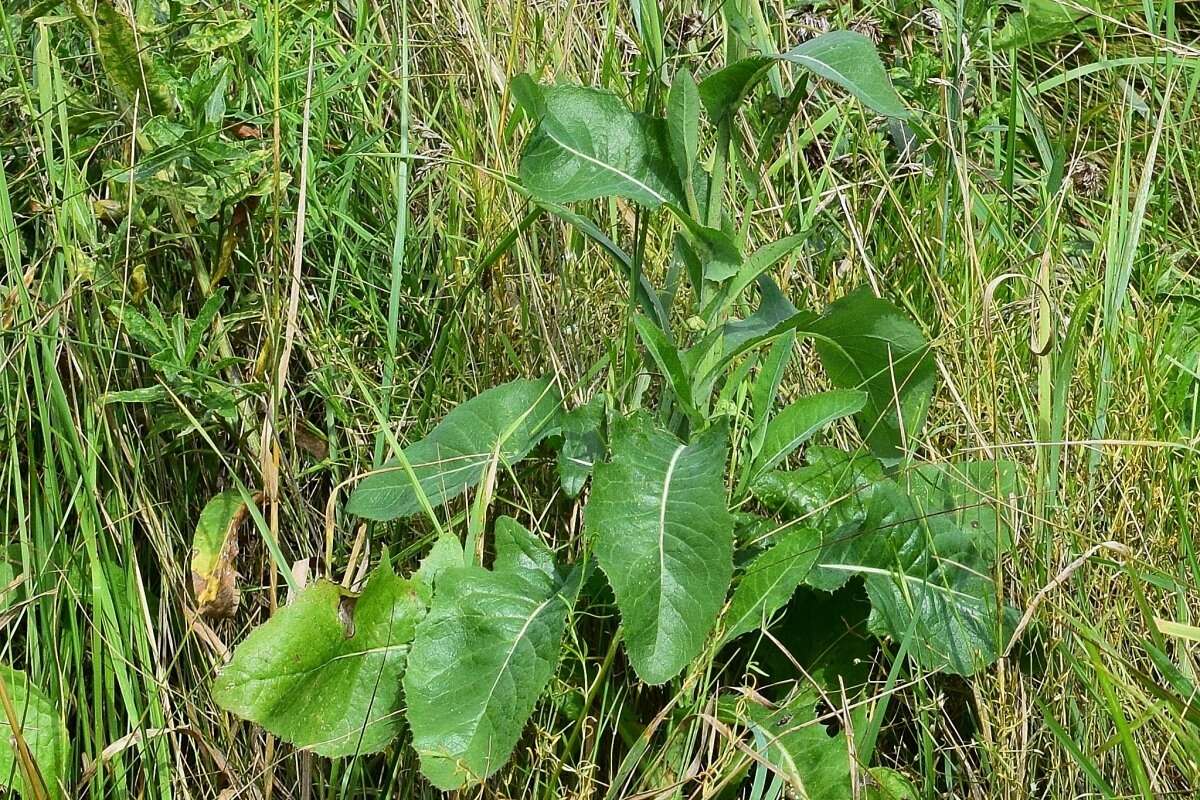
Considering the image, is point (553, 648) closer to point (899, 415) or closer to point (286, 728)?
point (286, 728)

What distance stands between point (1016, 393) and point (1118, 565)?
0.37 metres

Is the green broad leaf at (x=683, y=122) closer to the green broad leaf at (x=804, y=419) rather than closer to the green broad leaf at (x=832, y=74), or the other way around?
the green broad leaf at (x=832, y=74)

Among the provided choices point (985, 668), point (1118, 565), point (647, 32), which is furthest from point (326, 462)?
point (1118, 565)

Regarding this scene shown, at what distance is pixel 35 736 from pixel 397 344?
2.56 feet

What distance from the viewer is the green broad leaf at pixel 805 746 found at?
1.55 metres

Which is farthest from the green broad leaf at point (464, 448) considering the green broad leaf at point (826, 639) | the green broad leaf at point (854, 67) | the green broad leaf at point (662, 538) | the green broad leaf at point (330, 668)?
the green broad leaf at point (854, 67)

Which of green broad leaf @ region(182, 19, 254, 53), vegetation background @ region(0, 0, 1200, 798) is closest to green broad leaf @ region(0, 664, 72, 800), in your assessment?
vegetation background @ region(0, 0, 1200, 798)

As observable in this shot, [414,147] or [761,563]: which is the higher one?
[414,147]

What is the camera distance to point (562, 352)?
198cm

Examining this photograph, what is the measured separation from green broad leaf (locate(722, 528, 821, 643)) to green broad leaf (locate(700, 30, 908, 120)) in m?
0.55

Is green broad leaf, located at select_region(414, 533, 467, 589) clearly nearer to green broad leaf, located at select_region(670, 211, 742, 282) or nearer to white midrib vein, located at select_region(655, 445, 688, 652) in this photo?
white midrib vein, located at select_region(655, 445, 688, 652)

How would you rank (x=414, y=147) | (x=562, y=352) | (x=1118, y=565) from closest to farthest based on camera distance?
(x=1118, y=565) → (x=562, y=352) → (x=414, y=147)

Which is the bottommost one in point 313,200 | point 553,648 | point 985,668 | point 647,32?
point 985,668

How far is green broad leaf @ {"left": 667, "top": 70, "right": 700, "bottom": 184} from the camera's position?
1556 millimetres
